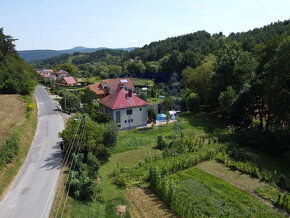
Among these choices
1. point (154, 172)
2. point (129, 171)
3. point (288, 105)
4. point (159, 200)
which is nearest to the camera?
point (159, 200)

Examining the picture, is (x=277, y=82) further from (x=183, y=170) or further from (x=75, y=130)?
(x=75, y=130)

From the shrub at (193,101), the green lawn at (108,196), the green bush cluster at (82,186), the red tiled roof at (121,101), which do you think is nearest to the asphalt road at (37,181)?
the green bush cluster at (82,186)

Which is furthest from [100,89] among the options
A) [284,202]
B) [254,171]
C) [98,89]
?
[284,202]

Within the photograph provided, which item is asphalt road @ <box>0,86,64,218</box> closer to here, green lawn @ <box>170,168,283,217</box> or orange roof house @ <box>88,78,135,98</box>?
green lawn @ <box>170,168,283,217</box>

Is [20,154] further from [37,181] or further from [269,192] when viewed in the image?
[269,192]

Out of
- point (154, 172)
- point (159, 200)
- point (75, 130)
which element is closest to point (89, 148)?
point (75, 130)
